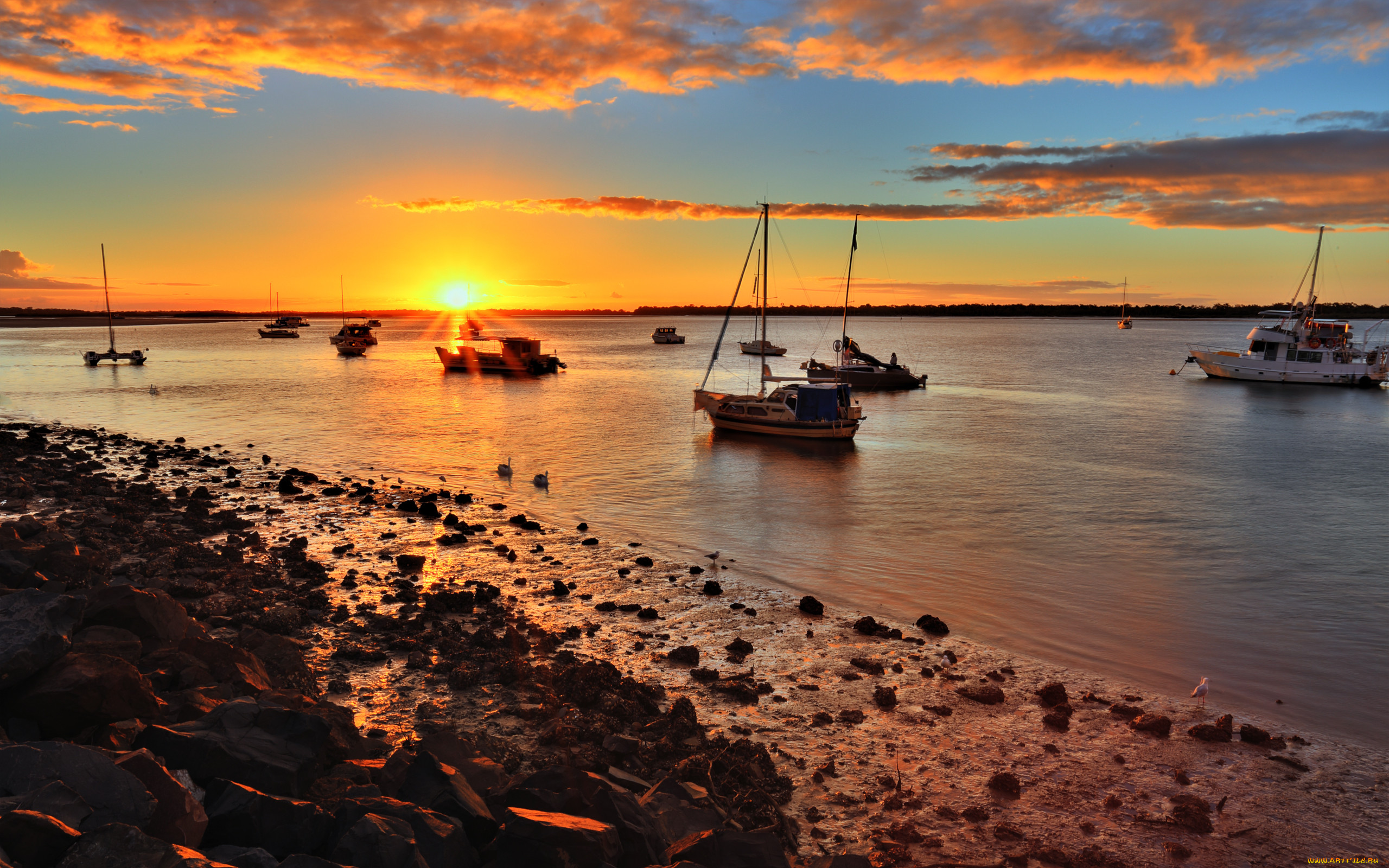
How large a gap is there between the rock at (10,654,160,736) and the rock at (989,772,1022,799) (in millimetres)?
7960

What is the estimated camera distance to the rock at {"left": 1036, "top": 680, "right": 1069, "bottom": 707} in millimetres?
9969

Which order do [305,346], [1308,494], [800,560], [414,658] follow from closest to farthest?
[414,658]
[800,560]
[1308,494]
[305,346]

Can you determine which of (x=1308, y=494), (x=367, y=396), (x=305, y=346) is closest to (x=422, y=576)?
(x=1308, y=494)

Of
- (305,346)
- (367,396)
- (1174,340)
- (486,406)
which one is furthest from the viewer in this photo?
(1174,340)

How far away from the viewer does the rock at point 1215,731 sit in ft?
30.1

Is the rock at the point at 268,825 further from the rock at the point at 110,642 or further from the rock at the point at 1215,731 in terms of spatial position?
the rock at the point at 1215,731

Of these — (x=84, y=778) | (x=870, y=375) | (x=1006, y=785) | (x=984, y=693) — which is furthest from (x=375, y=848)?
(x=870, y=375)

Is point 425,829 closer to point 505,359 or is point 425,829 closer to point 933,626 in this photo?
point 933,626

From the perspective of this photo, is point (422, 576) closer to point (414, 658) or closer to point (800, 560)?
point (414, 658)

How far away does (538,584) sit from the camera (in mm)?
14141

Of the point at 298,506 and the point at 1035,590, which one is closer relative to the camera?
the point at 1035,590

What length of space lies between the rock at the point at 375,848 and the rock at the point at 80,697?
9.40ft

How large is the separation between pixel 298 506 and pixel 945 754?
57.8 feet

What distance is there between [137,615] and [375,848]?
5.06m
